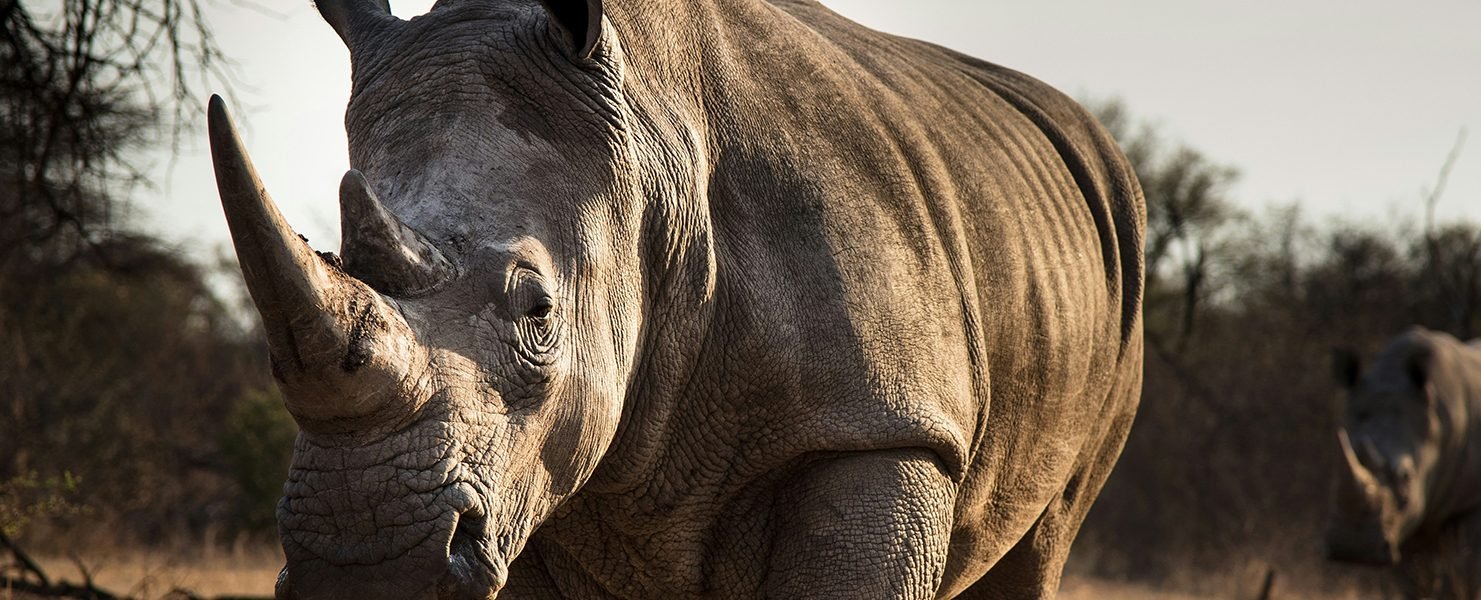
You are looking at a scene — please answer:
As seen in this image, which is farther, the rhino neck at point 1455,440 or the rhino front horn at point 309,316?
the rhino neck at point 1455,440

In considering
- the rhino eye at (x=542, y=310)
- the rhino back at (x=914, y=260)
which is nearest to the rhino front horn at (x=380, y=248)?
the rhino eye at (x=542, y=310)

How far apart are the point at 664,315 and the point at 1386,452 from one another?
348 inches

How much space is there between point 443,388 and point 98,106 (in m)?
3.94

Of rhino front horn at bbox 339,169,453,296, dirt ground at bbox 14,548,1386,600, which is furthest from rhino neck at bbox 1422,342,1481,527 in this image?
rhino front horn at bbox 339,169,453,296

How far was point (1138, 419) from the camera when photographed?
646 inches

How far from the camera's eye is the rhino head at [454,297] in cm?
221

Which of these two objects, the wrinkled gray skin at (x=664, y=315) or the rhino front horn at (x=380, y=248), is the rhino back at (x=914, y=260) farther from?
the rhino front horn at (x=380, y=248)

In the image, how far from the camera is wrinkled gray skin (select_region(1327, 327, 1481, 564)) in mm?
Answer: 10133


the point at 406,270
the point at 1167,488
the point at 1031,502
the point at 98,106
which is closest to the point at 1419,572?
the point at 1167,488

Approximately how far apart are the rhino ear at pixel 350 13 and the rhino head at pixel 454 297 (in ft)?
0.26

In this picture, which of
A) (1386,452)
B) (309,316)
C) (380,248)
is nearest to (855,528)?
(380,248)

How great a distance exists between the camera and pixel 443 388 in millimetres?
2330

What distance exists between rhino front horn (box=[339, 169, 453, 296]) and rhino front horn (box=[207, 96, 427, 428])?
57 millimetres

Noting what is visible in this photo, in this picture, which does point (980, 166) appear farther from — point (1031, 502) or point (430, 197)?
point (430, 197)
